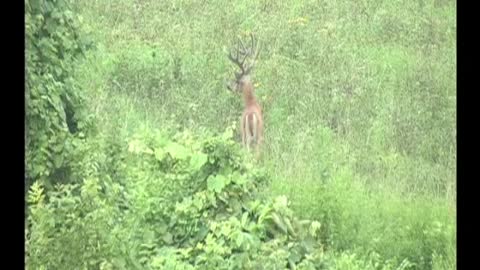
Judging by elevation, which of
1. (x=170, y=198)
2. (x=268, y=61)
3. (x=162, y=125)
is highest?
(x=268, y=61)

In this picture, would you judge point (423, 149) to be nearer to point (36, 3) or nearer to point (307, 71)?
point (307, 71)

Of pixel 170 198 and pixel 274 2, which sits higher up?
pixel 274 2

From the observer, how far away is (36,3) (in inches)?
100

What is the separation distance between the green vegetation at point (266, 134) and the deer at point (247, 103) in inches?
0.9

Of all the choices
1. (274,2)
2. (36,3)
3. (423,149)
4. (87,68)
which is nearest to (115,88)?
(87,68)

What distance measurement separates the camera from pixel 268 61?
2.66 meters

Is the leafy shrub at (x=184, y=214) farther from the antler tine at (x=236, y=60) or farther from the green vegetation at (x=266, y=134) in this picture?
the antler tine at (x=236, y=60)

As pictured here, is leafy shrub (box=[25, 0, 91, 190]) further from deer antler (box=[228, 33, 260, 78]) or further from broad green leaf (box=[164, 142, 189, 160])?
deer antler (box=[228, 33, 260, 78])

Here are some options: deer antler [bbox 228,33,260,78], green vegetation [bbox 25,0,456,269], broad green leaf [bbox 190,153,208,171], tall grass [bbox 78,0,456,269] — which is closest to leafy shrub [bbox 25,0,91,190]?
green vegetation [bbox 25,0,456,269]

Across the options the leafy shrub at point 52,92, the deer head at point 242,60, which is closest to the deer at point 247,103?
the deer head at point 242,60

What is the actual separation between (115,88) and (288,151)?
49cm

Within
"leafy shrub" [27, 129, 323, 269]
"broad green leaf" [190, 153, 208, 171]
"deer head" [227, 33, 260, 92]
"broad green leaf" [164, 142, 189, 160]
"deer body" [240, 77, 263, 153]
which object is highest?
"deer head" [227, 33, 260, 92]

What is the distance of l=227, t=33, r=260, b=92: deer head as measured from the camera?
2650 millimetres

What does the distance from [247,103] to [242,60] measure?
0.12 metres
